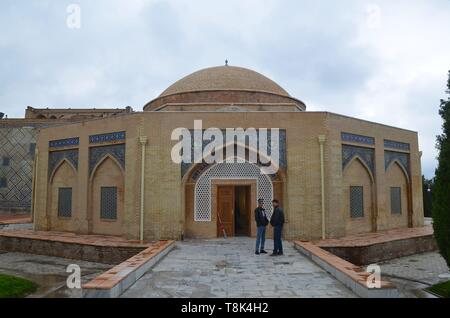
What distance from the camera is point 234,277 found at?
566cm

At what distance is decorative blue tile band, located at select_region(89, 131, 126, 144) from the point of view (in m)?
9.87

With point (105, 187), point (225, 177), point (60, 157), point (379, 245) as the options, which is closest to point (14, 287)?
point (105, 187)

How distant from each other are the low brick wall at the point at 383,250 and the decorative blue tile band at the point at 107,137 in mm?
5661

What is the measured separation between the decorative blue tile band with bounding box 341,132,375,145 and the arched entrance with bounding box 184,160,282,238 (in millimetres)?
2178

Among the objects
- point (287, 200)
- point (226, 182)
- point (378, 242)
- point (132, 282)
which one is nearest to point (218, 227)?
point (226, 182)

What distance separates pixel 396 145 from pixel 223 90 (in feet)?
18.3

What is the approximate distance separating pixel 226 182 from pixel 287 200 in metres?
1.56

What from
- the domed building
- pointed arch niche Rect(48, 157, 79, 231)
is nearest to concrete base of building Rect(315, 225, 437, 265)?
the domed building

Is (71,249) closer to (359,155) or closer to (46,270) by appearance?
(46,270)

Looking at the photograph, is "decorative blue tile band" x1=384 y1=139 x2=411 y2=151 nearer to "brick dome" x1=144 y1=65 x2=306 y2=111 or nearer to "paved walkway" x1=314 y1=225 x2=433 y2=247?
"paved walkway" x1=314 y1=225 x2=433 y2=247

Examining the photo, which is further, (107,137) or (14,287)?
(107,137)

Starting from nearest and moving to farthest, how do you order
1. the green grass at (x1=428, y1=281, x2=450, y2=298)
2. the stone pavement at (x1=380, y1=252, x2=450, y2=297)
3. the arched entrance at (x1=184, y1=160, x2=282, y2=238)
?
1. the green grass at (x1=428, y1=281, x2=450, y2=298)
2. the stone pavement at (x1=380, y1=252, x2=450, y2=297)
3. the arched entrance at (x1=184, y1=160, x2=282, y2=238)
